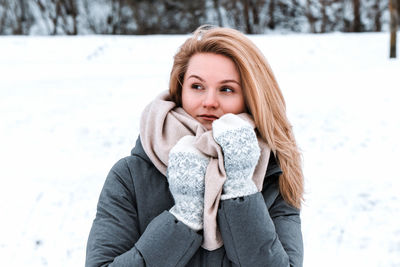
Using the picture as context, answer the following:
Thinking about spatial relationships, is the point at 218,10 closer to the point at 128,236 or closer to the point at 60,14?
the point at 60,14

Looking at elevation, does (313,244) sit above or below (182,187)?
below

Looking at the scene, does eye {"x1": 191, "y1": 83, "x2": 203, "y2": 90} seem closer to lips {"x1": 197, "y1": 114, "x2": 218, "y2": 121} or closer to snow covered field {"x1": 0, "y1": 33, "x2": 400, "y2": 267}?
Answer: lips {"x1": 197, "y1": 114, "x2": 218, "y2": 121}

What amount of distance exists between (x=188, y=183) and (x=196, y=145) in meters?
0.13

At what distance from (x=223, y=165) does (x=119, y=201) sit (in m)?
0.40

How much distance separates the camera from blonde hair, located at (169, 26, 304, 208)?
1566 millimetres

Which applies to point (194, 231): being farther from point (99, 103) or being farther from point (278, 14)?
point (278, 14)

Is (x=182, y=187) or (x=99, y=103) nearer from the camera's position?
(x=182, y=187)

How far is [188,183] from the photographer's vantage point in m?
1.35

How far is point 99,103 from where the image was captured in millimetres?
8742

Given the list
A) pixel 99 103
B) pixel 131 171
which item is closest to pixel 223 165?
pixel 131 171

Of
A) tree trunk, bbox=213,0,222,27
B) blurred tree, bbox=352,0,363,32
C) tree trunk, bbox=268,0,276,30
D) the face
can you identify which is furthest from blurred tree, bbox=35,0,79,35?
the face

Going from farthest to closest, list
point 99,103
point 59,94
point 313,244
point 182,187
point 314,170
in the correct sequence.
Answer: point 59,94, point 99,103, point 314,170, point 313,244, point 182,187

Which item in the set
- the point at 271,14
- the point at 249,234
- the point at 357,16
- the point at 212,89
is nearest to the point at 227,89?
the point at 212,89

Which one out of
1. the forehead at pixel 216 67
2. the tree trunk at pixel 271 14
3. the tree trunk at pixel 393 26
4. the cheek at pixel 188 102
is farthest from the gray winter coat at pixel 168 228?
the tree trunk at pixel 271 14
